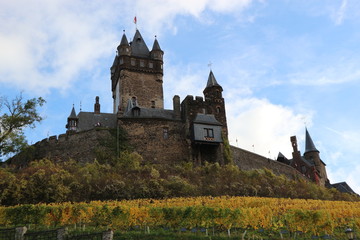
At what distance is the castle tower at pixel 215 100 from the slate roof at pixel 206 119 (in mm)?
694

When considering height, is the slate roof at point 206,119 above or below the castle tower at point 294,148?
below

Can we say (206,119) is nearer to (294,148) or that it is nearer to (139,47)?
(139,47)

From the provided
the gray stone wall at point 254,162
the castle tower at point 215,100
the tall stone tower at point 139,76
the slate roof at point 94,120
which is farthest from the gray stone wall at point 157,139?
the tall stone tower at point 139,76

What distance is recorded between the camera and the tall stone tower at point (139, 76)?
42906mm

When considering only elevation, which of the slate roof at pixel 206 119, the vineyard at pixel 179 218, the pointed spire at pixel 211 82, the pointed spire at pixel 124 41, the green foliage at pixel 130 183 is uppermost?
the pointed spire at pixel 124 41

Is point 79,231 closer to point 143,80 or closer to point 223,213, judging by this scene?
point 223,213

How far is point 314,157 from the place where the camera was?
5847 centimetres

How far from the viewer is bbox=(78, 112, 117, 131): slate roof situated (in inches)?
1393

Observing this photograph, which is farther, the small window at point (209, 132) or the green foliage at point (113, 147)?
the small window at point (209, 132)

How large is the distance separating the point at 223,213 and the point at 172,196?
32.0 feet

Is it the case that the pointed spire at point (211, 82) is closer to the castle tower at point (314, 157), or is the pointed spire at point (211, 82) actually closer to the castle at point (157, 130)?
the castle at point (157, 130)

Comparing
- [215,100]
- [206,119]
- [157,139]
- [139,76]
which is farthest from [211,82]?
[157,139]

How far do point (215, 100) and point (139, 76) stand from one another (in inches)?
452

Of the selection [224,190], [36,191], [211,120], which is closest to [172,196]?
[224,190]
